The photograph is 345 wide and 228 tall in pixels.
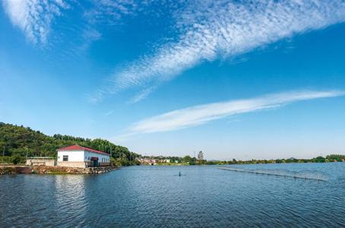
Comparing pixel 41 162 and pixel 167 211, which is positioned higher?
pixel 41 162

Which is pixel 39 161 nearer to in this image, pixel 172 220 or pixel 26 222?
pixel 26 222

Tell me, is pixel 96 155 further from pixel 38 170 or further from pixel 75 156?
pixel 38 170

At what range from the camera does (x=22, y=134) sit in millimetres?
140750

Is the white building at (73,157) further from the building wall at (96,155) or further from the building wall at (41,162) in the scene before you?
the building wall at (41,162)

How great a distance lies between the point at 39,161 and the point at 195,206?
74143 mm

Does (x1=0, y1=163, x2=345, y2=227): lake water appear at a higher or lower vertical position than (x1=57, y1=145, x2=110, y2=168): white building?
lower

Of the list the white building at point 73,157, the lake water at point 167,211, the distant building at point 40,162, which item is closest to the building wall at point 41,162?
the distant building at point 40,162

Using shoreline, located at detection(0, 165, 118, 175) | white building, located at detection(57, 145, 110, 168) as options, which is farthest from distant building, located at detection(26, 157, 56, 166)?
shoreline, located at detection(0, 165, 118, 175)

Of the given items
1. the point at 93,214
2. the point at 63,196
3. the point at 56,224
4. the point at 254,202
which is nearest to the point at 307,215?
the point at 254,202

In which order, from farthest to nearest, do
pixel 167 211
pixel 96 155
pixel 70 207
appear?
pixel 96 155 < pixel 70 207 < pixel 167 211

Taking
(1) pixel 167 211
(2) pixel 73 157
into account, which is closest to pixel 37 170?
(2) pixel 73 157

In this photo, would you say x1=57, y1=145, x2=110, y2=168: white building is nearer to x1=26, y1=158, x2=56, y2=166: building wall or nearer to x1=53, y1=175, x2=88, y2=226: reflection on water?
x1=26, y1=158, x2=56, y2=166: building wall

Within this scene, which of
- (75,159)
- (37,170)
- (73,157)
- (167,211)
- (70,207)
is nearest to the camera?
(167,211)

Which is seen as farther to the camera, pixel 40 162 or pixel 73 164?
pixel 40 162
